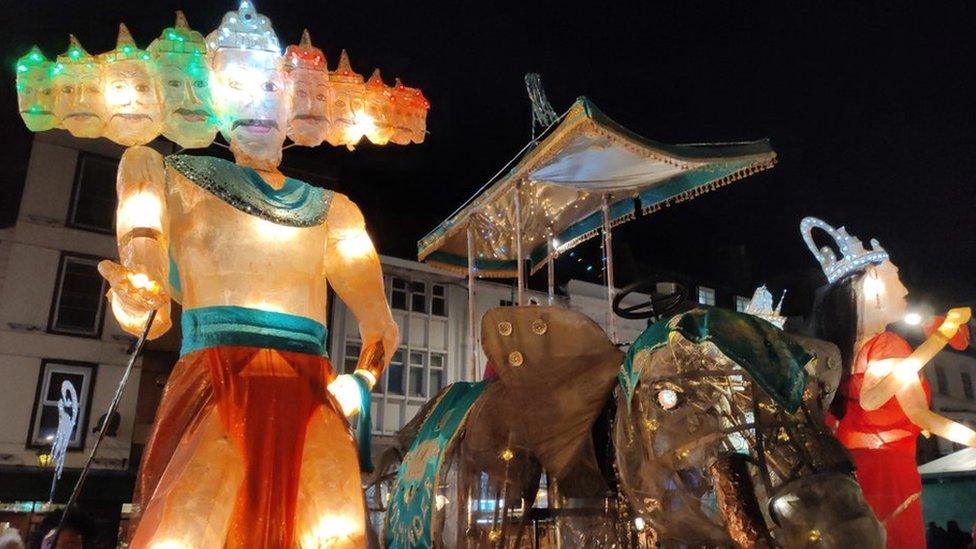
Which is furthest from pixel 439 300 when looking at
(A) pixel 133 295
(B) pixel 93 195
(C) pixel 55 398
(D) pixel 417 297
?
(A) pixel 133 295

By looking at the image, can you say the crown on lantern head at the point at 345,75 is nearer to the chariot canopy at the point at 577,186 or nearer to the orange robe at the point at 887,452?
the chariot canopy at the point at 577,186

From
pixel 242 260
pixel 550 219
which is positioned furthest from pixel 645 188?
pixel 242 260

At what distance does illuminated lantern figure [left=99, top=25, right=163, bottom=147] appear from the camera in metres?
2.95

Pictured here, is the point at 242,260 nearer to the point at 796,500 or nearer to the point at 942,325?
the point at 796,500

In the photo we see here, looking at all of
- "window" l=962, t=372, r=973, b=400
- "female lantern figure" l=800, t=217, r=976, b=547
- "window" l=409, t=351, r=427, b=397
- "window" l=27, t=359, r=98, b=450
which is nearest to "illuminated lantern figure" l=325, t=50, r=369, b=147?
"female lantern figure" l=800, t=217, r=976, b=547

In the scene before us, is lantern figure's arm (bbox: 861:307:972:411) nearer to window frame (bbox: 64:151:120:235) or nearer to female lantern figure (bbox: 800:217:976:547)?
female lantern figure (bbox: 800:217:976:547)

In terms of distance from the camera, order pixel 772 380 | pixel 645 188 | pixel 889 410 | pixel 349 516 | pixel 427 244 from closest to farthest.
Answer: pixel 772 380
pixel 349 516
pixel 889 410
pixel 645 188
pixel 427 244

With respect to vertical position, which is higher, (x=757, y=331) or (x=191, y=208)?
(x=191, y=208)

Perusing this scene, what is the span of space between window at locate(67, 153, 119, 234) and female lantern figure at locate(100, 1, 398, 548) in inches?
600

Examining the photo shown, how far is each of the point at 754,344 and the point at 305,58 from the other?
218 cm

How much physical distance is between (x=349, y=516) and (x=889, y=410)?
352 centimetres

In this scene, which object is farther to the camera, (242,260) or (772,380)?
(242,260)

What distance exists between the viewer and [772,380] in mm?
2336

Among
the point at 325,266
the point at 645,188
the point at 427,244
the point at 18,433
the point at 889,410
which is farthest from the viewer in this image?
the point at 18,433
